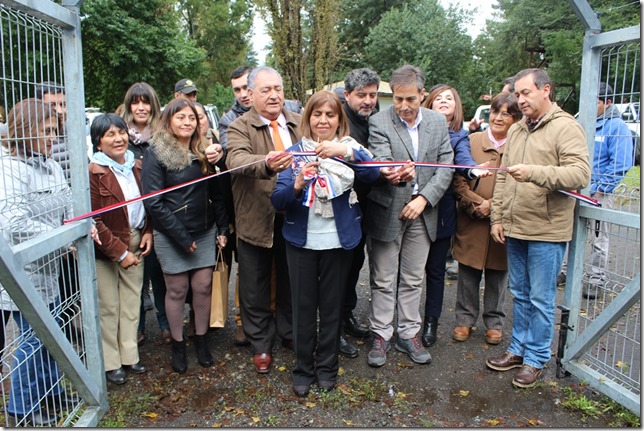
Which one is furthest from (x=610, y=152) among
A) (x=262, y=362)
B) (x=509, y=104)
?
(x=262, y=362)

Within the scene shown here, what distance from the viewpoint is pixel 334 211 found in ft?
11.0

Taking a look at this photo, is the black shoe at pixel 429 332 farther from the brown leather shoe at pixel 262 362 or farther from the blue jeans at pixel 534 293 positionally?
the brown leather shoe at pixel 262 362

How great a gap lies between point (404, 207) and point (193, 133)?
169cm

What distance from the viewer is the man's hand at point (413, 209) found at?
12.3ft

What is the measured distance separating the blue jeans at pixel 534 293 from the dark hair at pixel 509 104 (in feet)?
3.86

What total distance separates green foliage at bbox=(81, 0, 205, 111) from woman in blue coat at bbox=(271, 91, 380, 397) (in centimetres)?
1711

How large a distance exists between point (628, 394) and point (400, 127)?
2323 mm

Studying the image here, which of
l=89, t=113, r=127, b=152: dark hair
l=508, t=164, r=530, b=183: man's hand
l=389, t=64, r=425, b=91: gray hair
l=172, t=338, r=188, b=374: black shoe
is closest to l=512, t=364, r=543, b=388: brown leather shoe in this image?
l=508, t=164, r=530, b=183: man's hand

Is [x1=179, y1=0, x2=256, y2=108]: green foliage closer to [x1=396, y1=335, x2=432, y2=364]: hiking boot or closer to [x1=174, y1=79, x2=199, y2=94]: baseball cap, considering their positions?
[x1=174, y1=79, x2=199, y2=94]: baseball cap

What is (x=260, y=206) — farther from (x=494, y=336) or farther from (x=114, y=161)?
(x=494, y=336)

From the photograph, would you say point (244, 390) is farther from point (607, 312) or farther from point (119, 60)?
point (119, 60)

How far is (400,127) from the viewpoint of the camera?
3820mm

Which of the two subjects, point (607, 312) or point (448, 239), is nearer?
point (607, 312)

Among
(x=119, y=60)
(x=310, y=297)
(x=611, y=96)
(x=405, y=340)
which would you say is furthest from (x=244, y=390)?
(x=119, y=60)
